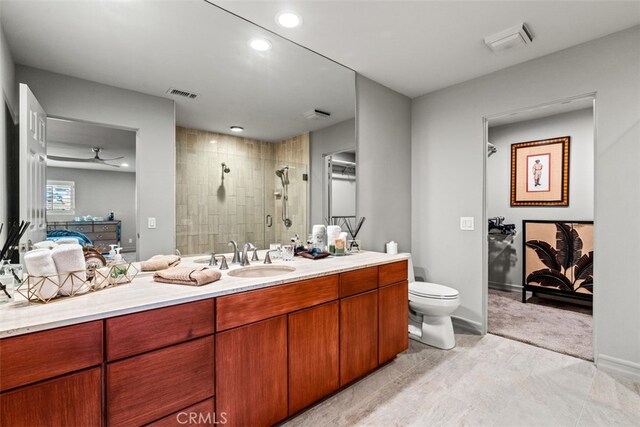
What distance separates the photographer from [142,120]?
1.66 meters

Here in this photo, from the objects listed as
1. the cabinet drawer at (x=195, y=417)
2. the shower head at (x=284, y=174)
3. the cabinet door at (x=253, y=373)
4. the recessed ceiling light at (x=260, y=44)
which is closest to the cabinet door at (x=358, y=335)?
the cabinet door at (x=253, y=373)

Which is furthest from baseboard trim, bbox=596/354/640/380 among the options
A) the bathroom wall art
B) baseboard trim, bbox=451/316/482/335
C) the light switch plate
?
the bathroom wall art

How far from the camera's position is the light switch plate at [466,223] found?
2945mm

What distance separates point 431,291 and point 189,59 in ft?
8.41

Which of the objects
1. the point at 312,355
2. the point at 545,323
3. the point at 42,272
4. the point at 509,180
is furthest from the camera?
the point at 509,180

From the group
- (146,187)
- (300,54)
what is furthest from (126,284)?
(300,54)

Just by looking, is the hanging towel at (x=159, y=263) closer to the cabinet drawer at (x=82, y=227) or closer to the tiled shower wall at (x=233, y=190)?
the tiled shower wall at (x=233, y=190)

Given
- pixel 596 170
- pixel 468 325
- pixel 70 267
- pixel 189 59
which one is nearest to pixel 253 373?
pixel 70 267

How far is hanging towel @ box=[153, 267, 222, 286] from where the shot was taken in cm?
147

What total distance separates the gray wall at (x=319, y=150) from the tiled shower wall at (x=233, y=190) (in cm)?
7

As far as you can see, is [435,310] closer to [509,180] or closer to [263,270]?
[263,270]

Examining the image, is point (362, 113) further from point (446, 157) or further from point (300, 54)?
point (446, 157)

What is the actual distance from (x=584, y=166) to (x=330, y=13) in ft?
12.6

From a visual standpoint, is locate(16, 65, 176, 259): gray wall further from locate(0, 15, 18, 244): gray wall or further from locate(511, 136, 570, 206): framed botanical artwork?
locate(511, 136, 570, 206): framed botanical artwork
